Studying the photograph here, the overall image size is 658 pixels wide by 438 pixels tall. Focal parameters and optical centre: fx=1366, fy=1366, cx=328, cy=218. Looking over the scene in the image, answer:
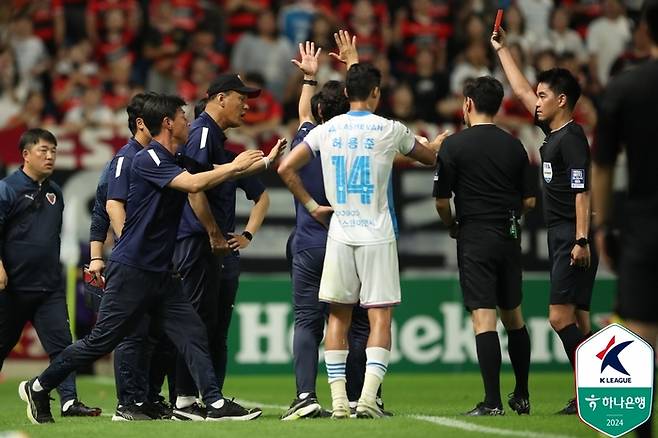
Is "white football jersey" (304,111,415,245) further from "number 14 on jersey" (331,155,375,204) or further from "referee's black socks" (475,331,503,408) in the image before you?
"referee's black socks" (475,331,503,408)

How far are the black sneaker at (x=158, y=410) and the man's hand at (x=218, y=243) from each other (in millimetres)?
1286

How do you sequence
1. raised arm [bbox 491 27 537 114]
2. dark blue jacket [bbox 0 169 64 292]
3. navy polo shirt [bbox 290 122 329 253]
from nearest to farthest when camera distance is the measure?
navy polo shirt [bbox 290 122 329 253] < raised arm [bbox 491 27 537 114] < dark blue jacket [bbox 0 169 64 292]

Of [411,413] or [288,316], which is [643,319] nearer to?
[411,413]

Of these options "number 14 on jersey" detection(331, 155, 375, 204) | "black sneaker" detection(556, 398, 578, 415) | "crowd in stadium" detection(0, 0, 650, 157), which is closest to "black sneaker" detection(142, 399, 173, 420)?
"number 14 on jersey" detection(331, 155, 375, 204)

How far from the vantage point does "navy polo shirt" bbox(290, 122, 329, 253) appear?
32.8 ft

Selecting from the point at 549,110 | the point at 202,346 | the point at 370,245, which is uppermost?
the point at 549,110

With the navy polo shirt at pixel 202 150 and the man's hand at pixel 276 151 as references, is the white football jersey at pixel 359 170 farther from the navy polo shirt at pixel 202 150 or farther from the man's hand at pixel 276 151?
the navy polo shirt at pixel 202 150

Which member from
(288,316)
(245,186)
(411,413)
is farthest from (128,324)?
(288,316)

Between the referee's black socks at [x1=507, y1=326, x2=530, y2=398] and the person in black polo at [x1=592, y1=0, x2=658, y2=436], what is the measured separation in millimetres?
3311

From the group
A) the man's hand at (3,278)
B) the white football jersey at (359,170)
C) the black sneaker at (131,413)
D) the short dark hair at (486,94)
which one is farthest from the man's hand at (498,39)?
the man's hand at (3,278)

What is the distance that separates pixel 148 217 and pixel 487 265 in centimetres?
244

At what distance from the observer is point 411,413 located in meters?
10.8

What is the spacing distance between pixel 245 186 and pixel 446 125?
8.86 metres

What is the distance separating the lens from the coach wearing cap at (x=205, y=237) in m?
10.1
